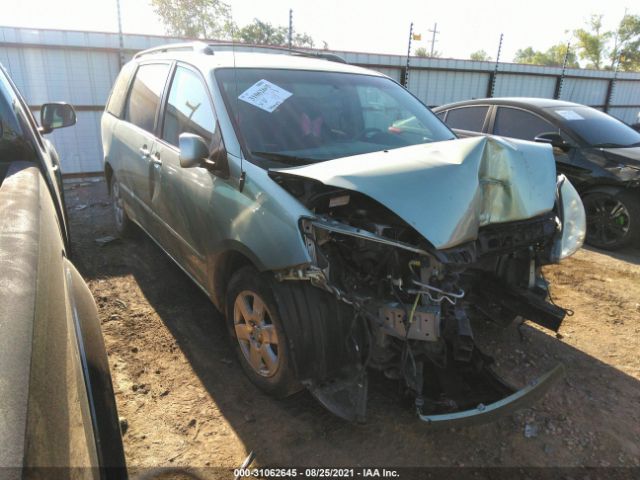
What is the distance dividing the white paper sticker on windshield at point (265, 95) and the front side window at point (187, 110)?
26 cm

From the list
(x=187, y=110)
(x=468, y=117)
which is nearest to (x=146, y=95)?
(x=187, y=110)

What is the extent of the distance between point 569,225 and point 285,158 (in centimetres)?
184

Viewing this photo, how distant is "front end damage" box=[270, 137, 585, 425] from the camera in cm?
213

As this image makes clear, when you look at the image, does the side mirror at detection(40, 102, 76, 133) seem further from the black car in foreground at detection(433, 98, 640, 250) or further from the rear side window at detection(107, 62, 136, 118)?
the black car in foreground at detection(433, 98, 640, 250)

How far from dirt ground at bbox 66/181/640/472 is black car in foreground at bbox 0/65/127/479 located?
35.1 inches

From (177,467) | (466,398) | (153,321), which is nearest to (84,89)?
(153,321)

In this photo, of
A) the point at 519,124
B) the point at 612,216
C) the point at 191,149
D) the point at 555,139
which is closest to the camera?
the point at 191,149

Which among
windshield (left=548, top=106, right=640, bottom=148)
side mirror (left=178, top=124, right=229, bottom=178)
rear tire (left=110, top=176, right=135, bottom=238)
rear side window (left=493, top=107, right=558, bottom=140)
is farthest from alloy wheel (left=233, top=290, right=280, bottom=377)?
windshield (left=548, top=106, right=640, bottom=148)

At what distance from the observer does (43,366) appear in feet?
2.98

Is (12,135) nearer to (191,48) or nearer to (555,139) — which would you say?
(191,48)

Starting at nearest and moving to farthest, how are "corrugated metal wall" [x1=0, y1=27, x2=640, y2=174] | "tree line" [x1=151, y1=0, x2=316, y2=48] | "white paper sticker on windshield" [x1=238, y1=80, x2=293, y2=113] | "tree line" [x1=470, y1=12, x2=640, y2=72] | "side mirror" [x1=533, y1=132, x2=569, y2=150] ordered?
"white paper sticker on windshield" [x1=238, y1=80, x2=293, y2=113], "side mirror" [x1=533, y1=132, x2=569, y2=150], "corrugated metal wall" [x1=0, y1=27, x2=640, y2=174], "tree line" [x1=151, y1=0, x2=316, y2=48], "tree line" [x1=470, y1=12, x2=640, y2=72]

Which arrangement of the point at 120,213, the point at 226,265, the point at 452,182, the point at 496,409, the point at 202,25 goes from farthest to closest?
the point at 202,25
the point at 120,213
the point at 226,265
the point at 452,182
the point at 496,409

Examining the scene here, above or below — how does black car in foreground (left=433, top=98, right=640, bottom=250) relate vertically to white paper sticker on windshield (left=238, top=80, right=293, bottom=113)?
below

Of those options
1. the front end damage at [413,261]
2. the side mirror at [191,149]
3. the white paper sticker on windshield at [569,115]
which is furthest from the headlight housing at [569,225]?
the white paper sticker on windshield at [569,115]
